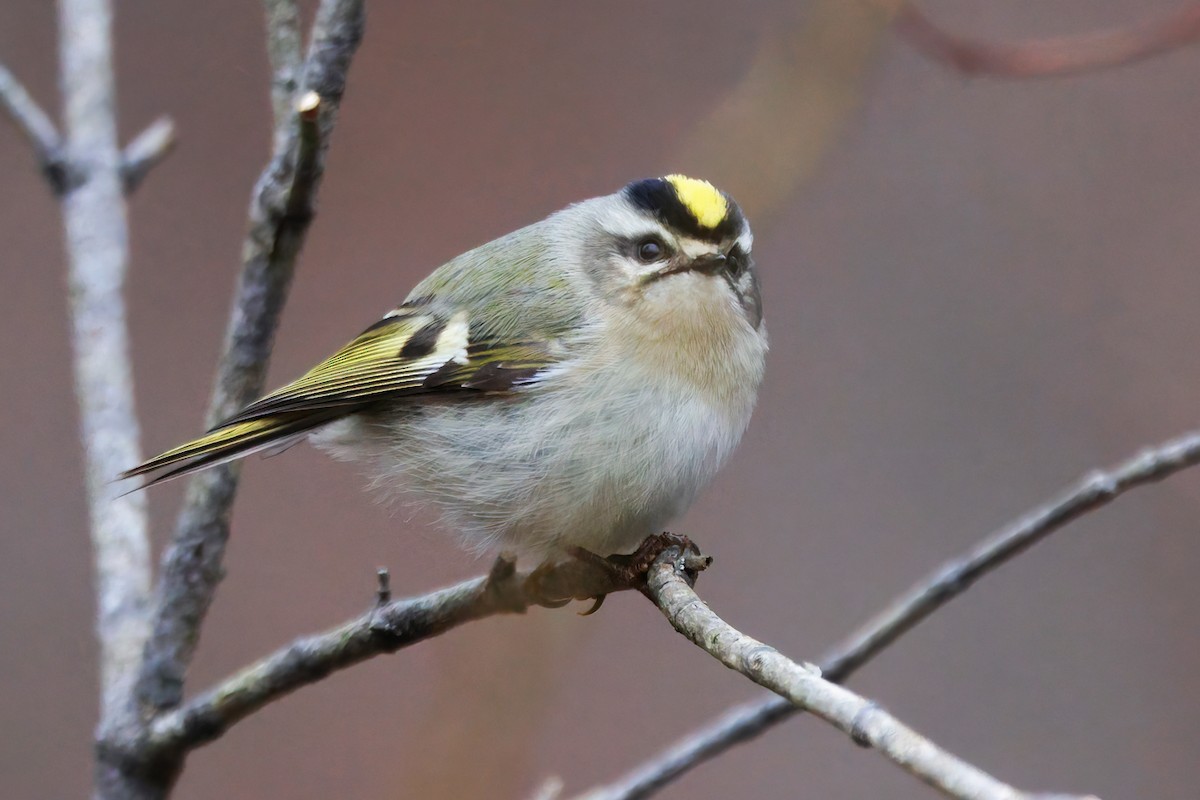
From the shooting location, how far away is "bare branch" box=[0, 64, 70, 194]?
1924 millimetres

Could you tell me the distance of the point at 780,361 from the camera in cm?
305

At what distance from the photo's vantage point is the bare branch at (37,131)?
192 centimetres

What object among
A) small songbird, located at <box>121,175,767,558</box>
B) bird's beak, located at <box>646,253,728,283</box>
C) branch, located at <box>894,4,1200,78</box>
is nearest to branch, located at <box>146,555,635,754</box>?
small songbird, located at <box>121,175,767,558</box>

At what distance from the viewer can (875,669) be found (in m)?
2.81

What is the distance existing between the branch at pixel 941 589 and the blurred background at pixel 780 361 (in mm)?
1127

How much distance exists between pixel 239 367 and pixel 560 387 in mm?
420

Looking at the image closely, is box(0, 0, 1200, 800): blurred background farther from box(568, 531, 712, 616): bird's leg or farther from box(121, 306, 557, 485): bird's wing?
box(568, 531, 712, 616): bird's leg

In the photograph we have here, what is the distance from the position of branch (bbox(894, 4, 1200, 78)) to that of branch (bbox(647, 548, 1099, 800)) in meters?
0.77

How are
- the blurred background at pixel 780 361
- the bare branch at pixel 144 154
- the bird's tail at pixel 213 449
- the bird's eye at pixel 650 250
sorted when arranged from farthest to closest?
the blurred background at pixel 780 361
the bare branch at pixel 144 154
the bird's eye at pixel 650 250
the bird's tail at pixel 213 449

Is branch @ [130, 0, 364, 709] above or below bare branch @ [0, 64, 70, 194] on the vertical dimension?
below

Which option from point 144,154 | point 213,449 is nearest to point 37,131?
point 144,154

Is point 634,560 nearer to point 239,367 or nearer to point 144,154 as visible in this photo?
point 239,367

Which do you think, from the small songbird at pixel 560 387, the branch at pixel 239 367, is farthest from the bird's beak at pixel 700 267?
the branch at pixel 239 367

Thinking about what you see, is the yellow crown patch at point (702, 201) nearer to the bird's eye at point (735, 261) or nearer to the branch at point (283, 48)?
the bird's eye at point (735, 261)
